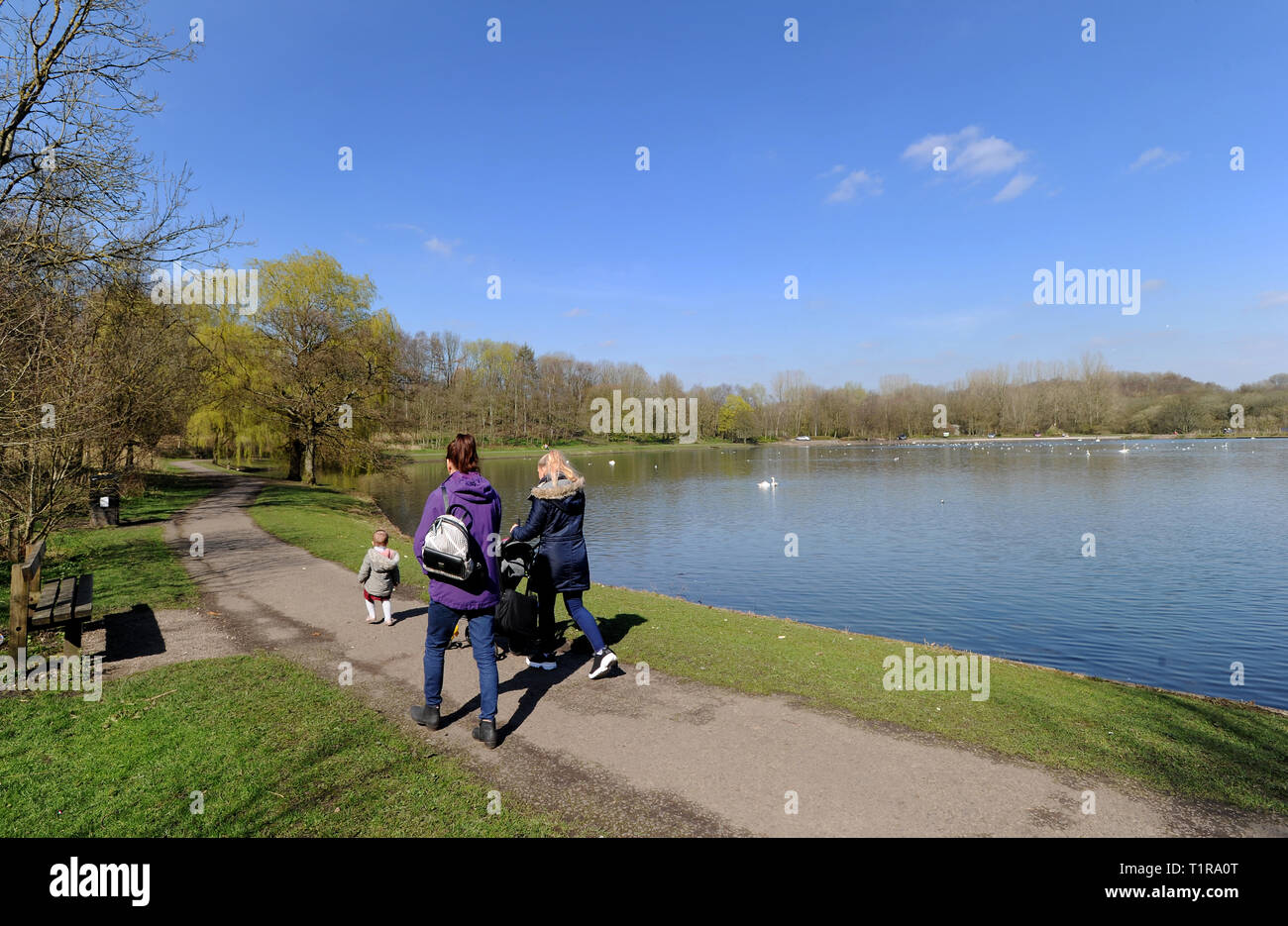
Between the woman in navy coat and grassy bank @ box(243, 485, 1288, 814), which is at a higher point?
the woman in navy coat

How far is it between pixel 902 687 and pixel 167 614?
1000cm

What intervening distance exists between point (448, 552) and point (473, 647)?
953 mm

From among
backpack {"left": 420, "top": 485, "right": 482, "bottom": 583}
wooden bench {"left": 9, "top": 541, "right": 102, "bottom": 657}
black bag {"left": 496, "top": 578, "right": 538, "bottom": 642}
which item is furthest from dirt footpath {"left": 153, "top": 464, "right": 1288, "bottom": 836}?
wooden bench {"left": 9, "top": 541, "right": 102, "bottom": 657}

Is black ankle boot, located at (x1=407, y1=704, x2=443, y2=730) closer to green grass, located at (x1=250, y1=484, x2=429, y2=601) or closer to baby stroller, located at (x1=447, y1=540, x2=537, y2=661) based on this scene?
baby stroller, located at (x1=447, y1=540, x2=537, y2=661)

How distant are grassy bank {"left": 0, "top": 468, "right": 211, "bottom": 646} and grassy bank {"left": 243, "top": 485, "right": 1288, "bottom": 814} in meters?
7.16

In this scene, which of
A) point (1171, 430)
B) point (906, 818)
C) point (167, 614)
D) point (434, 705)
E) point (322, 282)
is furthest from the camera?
point (1171, 430)

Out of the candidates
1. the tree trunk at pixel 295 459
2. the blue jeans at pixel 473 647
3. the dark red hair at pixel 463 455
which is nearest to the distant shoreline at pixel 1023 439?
the tree trunk at pixel 295 459

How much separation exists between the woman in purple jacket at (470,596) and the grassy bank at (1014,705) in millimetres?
2415

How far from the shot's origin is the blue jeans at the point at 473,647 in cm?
547

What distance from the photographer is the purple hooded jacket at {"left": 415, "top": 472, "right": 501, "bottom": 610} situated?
5.43 metres

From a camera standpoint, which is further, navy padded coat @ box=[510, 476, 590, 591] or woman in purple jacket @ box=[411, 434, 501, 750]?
navy padded coat @ box=[510, 476, 590, 591]
